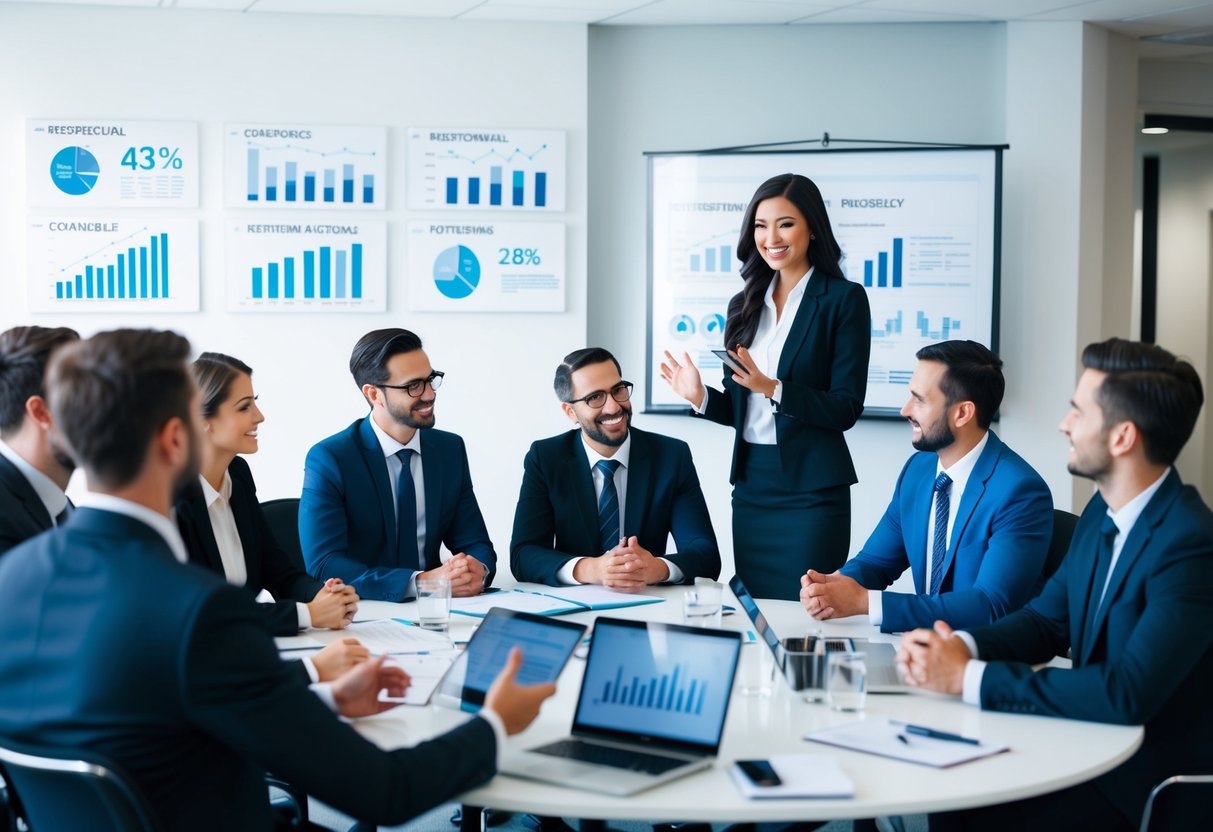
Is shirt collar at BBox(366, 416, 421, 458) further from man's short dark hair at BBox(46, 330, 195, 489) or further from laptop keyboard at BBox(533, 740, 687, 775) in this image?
man's short dark hair at BBox(46, 330, 195, 489)

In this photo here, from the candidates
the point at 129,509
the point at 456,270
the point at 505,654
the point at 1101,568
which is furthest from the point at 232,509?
the point at 456,270

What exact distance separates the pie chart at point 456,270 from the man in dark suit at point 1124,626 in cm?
358

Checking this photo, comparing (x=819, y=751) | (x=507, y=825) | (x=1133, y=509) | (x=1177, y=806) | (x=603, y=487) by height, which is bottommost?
(x=507, y=825)

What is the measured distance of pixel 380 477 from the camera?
361 cm

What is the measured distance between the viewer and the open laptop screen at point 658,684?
1953mm

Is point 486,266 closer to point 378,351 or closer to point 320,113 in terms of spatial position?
point 320,113

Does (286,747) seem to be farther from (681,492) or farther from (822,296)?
(822,296)

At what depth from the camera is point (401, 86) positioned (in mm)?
5582

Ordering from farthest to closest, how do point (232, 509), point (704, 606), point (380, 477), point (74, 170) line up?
1. point (74, 170)
2. point (380, 477)
3. point (232, 509)
4. point (704, 606)

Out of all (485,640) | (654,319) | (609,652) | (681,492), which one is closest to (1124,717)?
(609,652)

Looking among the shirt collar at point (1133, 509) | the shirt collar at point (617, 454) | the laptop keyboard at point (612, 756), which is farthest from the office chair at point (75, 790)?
the shirt collar at point (617, 454)

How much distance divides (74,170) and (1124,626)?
4.70 m

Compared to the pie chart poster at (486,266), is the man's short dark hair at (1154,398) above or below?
below

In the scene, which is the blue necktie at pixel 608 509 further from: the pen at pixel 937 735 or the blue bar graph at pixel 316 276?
the blue bar graph at pixel 316 276
